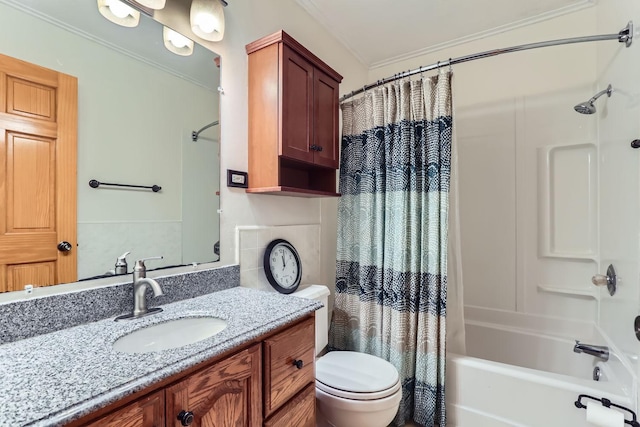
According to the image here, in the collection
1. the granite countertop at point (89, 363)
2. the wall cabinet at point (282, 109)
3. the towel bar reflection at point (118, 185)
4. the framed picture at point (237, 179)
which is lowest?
the granite countertop at point (89, 363)

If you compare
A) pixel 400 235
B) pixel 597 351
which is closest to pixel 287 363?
pixel 400 235

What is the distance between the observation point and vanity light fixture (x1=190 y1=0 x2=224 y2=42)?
1347 mm

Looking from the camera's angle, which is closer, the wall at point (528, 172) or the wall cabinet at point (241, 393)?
the wall cabinet at point (241, 393)

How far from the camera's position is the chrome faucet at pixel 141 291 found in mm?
1021

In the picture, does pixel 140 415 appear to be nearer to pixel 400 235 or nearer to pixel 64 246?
pixel 64 246

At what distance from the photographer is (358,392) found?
1.33m

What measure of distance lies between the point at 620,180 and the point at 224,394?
6.49 ft

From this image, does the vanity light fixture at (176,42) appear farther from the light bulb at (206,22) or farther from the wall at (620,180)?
the wall at (620,180)

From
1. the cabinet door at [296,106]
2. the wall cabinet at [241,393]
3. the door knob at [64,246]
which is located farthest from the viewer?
the cabinet door at [296,106]

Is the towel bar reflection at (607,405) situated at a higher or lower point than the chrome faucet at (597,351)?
lower

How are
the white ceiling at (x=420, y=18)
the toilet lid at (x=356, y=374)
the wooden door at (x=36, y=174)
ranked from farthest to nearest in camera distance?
the white ceiling at (x=420, y=18) < the toilet lid at (x=356, y=374) < the wooden door at (x=36, y=174)

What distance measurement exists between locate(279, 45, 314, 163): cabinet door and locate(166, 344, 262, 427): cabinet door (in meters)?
0.95

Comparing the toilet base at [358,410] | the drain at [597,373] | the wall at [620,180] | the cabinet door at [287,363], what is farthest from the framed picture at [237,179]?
the drain at [597,373]

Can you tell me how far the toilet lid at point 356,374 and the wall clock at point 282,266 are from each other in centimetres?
44
